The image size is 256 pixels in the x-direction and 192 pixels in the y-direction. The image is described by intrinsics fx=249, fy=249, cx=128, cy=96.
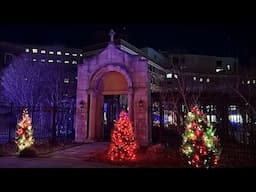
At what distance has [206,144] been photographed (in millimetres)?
6922

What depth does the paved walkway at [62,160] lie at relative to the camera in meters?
7.68

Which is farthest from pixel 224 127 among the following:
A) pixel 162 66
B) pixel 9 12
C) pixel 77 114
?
pixel 162 66

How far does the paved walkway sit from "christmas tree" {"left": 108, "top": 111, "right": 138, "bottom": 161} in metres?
0.87

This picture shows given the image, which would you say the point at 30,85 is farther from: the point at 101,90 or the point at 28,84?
the point at 101,90

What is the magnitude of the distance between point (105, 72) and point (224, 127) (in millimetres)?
7263

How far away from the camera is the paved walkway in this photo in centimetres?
768

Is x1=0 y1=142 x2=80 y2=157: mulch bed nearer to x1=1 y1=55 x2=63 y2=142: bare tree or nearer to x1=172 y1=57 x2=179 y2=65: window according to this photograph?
x1=1 y1=55 x2=63 y2=142: bare tree

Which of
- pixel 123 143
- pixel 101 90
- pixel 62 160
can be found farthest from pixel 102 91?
pixel 62 160

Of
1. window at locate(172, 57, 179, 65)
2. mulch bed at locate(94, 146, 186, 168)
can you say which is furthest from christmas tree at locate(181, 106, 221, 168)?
window at locate(172, 57, 179, 65)

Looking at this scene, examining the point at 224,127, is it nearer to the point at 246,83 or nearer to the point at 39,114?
the point at 246,83

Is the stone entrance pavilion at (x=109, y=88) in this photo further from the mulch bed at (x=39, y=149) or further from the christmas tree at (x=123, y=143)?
the christmas tree at (x=123, y=143)

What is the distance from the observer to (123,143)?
356 inches

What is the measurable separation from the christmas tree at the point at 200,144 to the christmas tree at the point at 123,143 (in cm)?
236

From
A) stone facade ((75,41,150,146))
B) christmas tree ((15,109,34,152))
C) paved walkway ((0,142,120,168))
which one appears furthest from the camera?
stone facade ((75,41,150,146))
